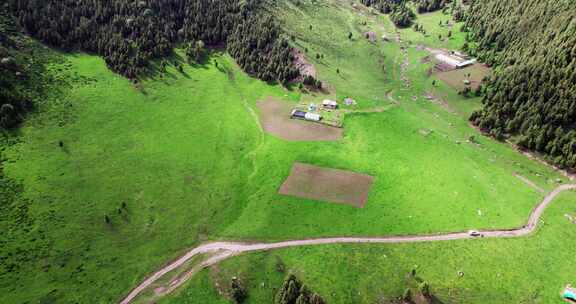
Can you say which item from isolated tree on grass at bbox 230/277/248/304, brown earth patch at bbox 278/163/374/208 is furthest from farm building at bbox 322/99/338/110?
isolated tree on grass at bbox 230/277/248/304

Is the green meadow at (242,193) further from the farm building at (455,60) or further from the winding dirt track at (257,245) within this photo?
the farm building at (455,60)

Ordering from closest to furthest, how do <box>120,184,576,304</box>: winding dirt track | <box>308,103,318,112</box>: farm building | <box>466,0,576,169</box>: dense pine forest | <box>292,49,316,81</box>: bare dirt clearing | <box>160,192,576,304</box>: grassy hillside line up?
<box>120,184,576,304</box>: winding dirt track
<box>160,192,576,304</box>: grassy hillside
<box>466,0,576,169</box>: dense pine forest
<box>308,103,318,112</box>: farm building
<box>292,49,316,81</box>: bare dirt clearing

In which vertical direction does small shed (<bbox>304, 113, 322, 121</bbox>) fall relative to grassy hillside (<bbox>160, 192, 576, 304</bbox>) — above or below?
above

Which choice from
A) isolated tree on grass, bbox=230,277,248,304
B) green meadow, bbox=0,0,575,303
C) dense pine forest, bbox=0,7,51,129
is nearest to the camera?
isolated tree on grass, bbox=230,277,248,304

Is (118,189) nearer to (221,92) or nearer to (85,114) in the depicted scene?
(85,114)

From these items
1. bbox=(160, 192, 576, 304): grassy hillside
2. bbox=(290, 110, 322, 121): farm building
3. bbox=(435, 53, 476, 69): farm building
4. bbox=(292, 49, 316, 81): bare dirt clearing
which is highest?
bbox=(435, 53, 476, 69): farm building

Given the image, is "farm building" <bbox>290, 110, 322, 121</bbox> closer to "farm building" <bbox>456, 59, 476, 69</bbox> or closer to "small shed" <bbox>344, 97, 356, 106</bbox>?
"small shed" <bbox>344, 97, 356, 106</bbox>
